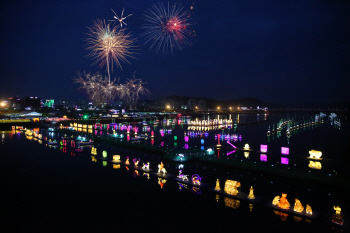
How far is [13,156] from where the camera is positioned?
25188 mm

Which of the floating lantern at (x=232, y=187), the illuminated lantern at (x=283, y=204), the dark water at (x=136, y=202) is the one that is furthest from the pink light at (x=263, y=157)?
the illuminated lantern at (x=283, y=204)

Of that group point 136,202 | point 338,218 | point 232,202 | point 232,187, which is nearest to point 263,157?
point 232,187

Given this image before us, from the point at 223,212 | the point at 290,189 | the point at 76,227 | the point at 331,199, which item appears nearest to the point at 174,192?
the point at 223,212

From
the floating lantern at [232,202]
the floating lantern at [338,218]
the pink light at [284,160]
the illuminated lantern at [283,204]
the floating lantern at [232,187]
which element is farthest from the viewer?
the pink light at [284,160]

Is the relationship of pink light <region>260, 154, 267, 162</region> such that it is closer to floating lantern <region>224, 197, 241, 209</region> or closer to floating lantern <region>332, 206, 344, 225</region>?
floating lantern <region>224, 197, 241, 209</region>

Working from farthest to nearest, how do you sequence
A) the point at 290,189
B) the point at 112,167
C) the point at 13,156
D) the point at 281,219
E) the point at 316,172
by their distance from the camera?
the point at 13,156 < the point at 112,167 < the point at 316,172 < the point at 290,189 < the point at 281,219

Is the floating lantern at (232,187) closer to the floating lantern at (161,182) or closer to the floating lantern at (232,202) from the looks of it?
the floating lantern at (232,202)

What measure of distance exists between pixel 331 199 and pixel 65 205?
14.2 m

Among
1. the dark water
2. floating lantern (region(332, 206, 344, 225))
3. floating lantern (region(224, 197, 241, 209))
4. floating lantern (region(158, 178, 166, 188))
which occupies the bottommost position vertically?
the dark water

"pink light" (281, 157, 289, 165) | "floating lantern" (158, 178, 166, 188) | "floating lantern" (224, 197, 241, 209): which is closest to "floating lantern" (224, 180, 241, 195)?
"floating lantern" (224, 197, 241, 209)

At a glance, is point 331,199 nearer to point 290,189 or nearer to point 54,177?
point 290,189

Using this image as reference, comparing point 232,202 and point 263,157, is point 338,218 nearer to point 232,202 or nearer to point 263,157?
point 232,202

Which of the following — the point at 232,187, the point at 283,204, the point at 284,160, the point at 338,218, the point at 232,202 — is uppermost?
the point at 232,187

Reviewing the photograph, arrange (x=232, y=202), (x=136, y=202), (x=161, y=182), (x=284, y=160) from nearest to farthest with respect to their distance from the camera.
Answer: (x=232, y=202), (x=136, y=202), (x=161, y=182), (x=284, y=160)
